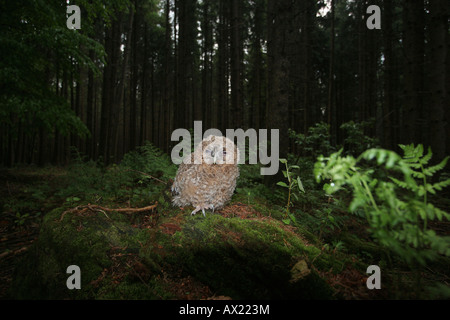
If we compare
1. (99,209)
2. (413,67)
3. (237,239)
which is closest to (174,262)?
(237,239)

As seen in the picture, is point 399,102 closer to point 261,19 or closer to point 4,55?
point 261,19

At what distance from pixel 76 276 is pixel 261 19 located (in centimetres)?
2107

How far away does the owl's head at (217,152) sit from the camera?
8.87 feet

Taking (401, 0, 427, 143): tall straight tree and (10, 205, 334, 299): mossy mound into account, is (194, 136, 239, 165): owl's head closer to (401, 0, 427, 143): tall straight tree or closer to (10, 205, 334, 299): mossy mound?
(10, 205, 334, 299): mossy mound

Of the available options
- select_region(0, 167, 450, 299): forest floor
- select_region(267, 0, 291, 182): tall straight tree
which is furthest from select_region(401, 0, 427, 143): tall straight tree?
select_region(267, 0, 291, 182): tall straight tree

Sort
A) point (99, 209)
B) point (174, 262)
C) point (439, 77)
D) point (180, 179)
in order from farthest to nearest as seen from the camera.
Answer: point (439, 77) < point (180, 179) < point (99, 209) < point (174, 262)

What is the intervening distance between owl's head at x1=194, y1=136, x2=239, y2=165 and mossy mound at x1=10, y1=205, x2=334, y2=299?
79 cm

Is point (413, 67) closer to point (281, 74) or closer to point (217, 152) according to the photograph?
point (281, 74)

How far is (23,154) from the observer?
19422 mm

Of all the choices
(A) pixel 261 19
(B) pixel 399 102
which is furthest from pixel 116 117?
(B) pixel 399 102

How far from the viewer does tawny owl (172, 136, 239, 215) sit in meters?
2.69

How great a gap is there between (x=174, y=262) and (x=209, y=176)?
44.1 inches

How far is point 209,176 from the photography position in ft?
8.90

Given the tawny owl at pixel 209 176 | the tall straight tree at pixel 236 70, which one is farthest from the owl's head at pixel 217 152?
the tall straight tree at pixel 236 70
